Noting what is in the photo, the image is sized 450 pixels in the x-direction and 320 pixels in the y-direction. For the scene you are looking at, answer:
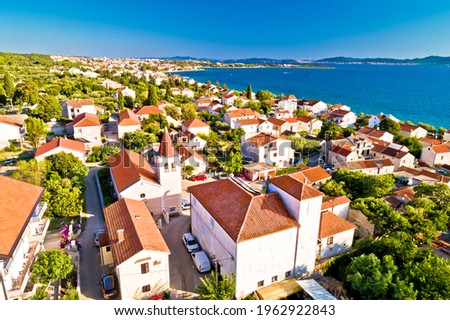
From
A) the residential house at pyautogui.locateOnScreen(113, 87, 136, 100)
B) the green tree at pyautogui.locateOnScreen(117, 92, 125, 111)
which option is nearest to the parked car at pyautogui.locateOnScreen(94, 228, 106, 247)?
the green tree at pyautogui.locateOnScreen(117, 92, 125, 111)

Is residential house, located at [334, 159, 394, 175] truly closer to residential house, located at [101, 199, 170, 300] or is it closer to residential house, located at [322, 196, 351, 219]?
residential house, located at [322, 196, 351, 219]

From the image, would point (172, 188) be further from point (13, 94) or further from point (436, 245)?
point (13, 94)

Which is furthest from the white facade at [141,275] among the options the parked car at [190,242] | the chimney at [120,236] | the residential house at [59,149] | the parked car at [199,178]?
the residential house at [59,149]

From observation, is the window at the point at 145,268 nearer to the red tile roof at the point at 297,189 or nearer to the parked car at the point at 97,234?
the parked car at the point at 97,234

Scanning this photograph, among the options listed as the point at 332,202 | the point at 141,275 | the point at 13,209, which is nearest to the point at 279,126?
the point at 332,202

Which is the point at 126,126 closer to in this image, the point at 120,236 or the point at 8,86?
the point at 8,86

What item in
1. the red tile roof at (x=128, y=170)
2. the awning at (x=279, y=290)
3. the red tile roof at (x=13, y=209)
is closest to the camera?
the red tile roof at (x=13, y=209)
